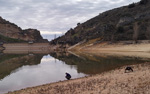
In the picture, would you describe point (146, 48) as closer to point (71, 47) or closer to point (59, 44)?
point (71, 47)

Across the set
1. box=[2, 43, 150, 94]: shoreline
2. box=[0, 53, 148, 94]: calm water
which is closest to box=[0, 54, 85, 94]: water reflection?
box=[0, 53, 148, 94]: calm water

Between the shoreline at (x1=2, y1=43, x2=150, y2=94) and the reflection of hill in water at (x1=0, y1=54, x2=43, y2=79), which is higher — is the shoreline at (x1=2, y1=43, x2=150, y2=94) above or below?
above

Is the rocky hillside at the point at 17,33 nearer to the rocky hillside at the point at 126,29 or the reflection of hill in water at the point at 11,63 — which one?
the rocky hillside at the point at 126,29

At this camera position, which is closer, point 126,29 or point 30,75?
point 30,75

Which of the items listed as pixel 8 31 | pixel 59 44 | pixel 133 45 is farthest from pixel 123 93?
pixel 8 31

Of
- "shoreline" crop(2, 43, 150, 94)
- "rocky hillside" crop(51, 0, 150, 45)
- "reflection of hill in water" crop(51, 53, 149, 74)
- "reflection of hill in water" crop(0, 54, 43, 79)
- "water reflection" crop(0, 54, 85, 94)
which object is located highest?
"rocky hillside" crop(51, 0, 150, 45)

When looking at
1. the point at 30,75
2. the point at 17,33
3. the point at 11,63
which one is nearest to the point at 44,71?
the point at 30,75

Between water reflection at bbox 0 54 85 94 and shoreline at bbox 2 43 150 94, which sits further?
water reflection at bbox 0 54 85 94

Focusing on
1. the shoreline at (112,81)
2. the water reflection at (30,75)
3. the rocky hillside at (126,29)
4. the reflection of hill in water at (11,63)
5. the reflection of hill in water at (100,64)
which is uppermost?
the rocky hillside at (126,29)

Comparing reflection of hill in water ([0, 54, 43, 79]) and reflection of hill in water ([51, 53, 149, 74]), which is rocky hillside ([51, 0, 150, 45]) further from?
reflection of hill in water ([0, 54, 43, 79])

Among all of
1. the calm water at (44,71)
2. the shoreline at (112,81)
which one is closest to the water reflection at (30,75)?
the calm water at (44,71)

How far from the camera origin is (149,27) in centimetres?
7538

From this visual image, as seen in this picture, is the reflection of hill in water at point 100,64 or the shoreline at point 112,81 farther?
the reflection of hill in water at point 100,64

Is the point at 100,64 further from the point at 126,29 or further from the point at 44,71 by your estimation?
the point at 126,29
